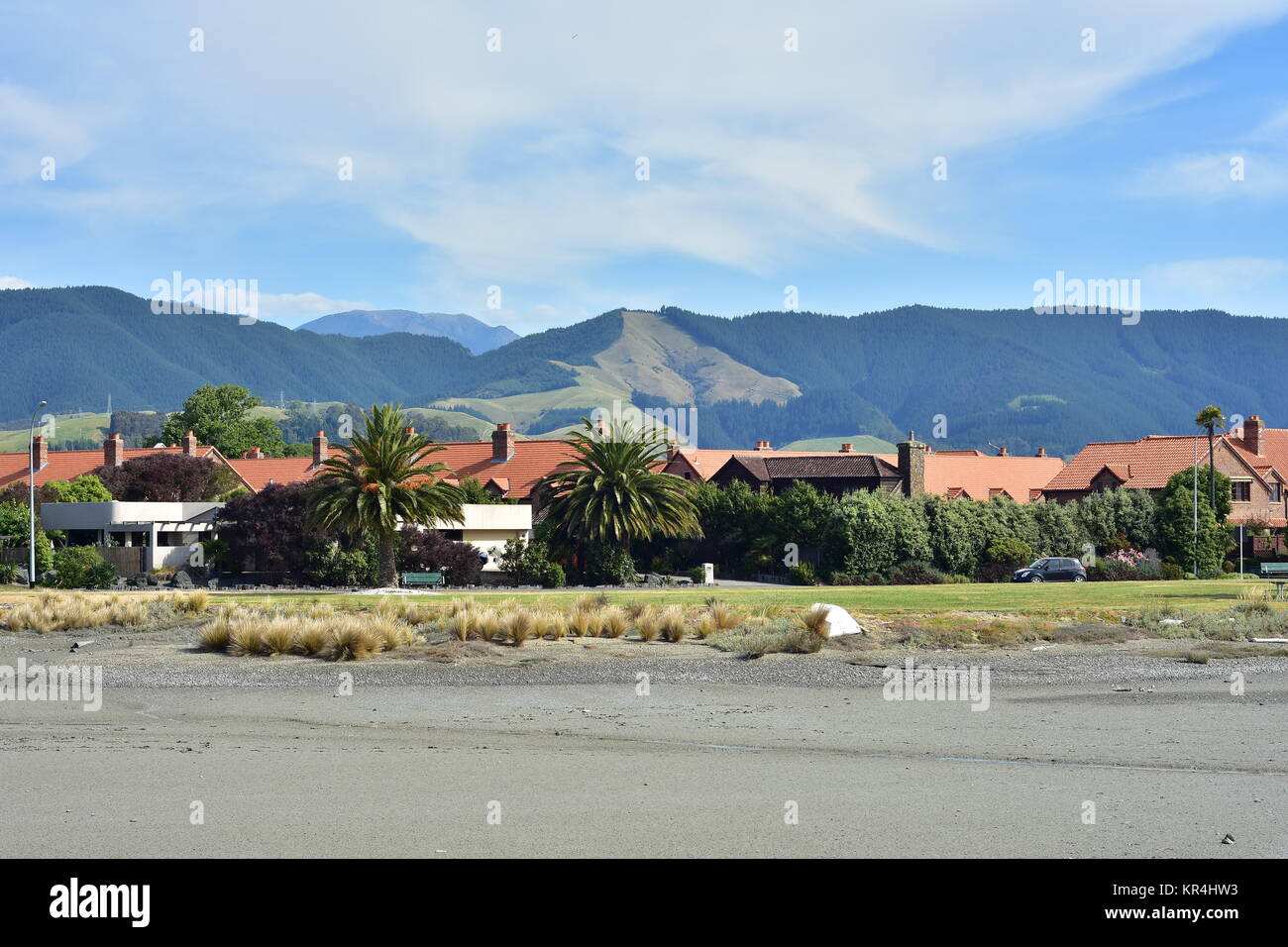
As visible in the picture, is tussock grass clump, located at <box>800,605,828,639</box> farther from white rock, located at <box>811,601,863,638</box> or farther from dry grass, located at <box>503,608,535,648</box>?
dry grass, located at <box>503,608,535,648</box>

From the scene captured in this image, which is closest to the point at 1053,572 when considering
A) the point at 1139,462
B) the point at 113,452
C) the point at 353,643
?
the point at 1139,462

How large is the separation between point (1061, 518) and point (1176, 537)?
6403 mm

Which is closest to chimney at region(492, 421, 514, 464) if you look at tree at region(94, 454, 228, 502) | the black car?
tree at region(94, 454, 228, 502)

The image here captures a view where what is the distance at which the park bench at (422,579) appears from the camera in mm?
58875

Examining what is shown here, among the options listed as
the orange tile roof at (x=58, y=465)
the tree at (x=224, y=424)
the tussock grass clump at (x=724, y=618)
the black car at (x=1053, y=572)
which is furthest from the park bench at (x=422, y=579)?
the tree at (x=224, y=424)

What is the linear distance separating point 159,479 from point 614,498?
28.8 metres

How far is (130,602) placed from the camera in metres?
37.9

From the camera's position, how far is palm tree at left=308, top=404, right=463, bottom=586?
5484cm

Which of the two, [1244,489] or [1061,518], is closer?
[1061,518]

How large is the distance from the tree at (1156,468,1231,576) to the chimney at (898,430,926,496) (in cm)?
1339

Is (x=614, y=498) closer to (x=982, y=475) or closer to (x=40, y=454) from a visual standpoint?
(x=982, y=475)
